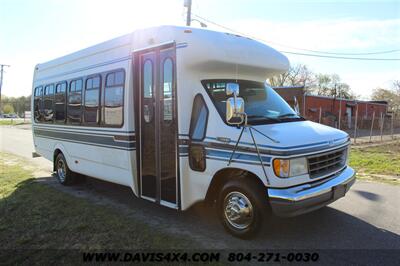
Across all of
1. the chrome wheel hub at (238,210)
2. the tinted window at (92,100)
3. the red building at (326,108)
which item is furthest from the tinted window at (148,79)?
the red building at (326,108)

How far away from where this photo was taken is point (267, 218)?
4.55 metres

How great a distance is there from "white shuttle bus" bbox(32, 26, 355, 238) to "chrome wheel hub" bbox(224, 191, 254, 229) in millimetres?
15

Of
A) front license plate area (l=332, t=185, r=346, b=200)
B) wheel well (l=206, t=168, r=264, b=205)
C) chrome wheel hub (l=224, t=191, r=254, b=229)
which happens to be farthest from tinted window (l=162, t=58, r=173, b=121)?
front license plate area (l=332, t=185, r=346, b=200)

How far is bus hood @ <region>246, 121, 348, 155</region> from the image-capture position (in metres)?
4.32

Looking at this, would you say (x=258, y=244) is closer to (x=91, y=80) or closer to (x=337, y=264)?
(x=337, y=264)

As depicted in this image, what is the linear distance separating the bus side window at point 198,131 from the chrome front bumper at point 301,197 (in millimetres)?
1166

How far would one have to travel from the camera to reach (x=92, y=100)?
709 centimetres

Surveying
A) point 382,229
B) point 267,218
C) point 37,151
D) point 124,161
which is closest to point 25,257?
point 124,161

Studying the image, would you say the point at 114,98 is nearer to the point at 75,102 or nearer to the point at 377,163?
the point at 75,102

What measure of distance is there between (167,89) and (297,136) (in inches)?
84.7

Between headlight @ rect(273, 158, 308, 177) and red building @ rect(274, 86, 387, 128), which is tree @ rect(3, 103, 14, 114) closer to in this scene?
red building @ rect(274, 86, 387, 128)

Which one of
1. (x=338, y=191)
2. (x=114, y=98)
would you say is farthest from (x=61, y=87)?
(x=338, y=191)

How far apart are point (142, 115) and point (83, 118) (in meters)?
2.15

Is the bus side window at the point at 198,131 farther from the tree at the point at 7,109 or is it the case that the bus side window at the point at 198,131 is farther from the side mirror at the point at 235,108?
the tree at the point at 7,109
